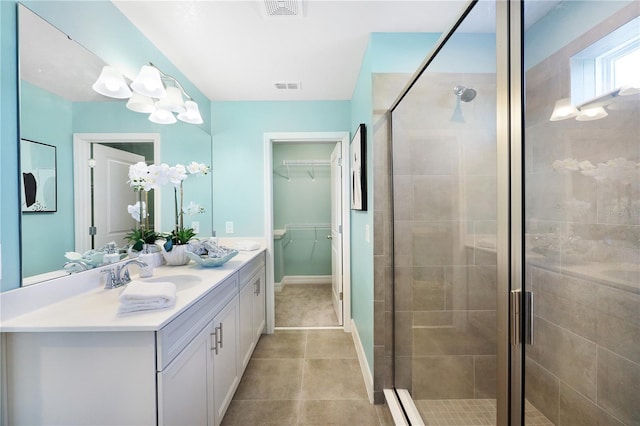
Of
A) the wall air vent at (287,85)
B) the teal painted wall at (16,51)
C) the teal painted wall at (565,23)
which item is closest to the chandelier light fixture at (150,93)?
the teal painted wall at (16,51)

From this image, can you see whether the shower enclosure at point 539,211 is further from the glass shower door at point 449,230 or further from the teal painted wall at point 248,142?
the teal painted wall at point 248,142

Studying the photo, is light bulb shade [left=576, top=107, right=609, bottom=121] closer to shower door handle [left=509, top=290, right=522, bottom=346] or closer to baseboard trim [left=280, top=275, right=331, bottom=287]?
shower door handle [left=509, top=290, right=522, bottom=346]

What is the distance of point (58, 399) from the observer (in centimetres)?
98

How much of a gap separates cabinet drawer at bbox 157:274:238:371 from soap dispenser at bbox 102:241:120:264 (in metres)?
0.65

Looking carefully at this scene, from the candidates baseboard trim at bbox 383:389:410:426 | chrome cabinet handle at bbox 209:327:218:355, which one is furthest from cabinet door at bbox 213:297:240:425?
baseboard trim at bbox 383:389:410:426

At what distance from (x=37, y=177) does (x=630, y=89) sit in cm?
239

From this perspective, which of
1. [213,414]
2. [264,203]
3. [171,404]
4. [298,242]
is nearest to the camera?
[171,404]

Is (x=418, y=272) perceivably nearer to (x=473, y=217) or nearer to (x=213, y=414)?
(x=473, y=217)

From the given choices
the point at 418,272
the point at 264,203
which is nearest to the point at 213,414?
the point at 418,272

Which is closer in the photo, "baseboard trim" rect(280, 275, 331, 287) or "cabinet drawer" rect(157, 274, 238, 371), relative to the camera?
"cabinet drawer" rect(157, 274, 238, 371)

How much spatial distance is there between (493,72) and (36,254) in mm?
1968

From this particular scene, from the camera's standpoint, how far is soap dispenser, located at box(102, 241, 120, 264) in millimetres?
1526

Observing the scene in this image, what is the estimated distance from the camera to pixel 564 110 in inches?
42.8

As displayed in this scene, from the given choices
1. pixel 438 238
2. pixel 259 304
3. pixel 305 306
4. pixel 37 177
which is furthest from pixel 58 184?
pixel 305 306
